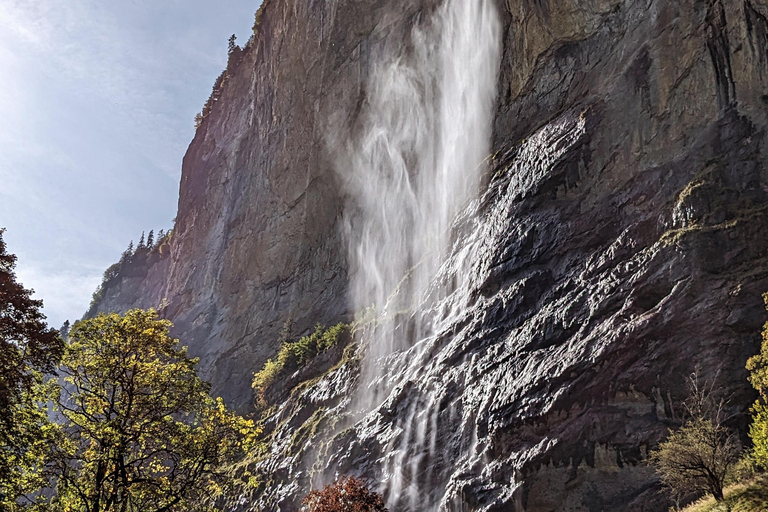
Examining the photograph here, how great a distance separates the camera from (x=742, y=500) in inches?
641

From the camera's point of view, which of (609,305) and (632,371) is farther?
(609,305)

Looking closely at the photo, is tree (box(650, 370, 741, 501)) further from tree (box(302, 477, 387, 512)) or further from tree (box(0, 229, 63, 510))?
tree (box(0, 229, 63, 510))

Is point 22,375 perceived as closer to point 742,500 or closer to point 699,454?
point 699,454

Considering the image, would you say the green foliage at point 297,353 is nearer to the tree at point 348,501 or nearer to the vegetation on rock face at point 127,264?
the tree at point 348,501

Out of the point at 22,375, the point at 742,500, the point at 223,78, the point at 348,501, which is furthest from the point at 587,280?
the point at 223,78

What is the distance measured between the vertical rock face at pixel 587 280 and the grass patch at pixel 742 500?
1.54 meters

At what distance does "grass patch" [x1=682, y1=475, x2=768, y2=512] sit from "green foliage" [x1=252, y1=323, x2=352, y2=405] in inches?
972

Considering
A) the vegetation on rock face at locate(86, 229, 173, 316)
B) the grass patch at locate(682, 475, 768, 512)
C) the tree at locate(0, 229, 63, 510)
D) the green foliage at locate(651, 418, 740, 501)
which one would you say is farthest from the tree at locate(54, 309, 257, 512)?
the vegetation on rock face at locate(86, 229, 173, 316)

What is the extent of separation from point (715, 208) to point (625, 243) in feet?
10.2

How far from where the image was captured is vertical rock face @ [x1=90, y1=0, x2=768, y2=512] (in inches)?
794

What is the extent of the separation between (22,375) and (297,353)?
3095 cm

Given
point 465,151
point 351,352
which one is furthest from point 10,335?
point 465,151

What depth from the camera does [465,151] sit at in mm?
36500

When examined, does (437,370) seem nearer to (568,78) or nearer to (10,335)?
(568,78)
